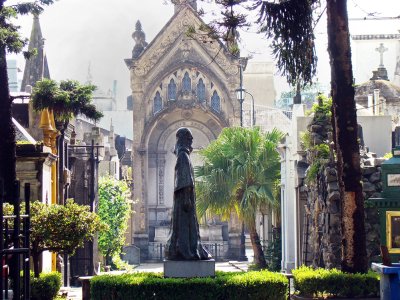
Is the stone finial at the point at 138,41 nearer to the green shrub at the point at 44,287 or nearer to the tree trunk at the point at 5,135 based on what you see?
the tree trunk at the point at 5,135

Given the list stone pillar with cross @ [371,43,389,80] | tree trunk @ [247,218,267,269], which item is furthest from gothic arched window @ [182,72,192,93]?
tree trunk @ [247,218,267,269]

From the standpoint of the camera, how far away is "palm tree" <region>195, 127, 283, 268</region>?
4809 cm

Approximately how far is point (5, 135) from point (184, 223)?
6.58 m

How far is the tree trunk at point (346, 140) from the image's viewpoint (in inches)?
866

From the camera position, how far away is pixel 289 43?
23859 mm

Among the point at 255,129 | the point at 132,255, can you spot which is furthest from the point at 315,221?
the point at 132,255

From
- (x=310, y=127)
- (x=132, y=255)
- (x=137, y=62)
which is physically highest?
(x=137, y=62)

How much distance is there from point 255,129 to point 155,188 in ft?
84.4

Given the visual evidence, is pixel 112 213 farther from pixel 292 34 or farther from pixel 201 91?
pixel 292 34

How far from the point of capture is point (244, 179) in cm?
4897

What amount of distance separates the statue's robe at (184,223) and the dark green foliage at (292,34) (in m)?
3.26

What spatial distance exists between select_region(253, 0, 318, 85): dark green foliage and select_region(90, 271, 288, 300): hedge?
476 cm

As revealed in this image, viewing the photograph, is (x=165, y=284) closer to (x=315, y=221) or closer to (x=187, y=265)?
(x=187, y=265)

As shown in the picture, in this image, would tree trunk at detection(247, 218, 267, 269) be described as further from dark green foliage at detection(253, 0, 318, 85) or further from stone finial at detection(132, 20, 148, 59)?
stone finial at detection(132, 20, 148, 59)
